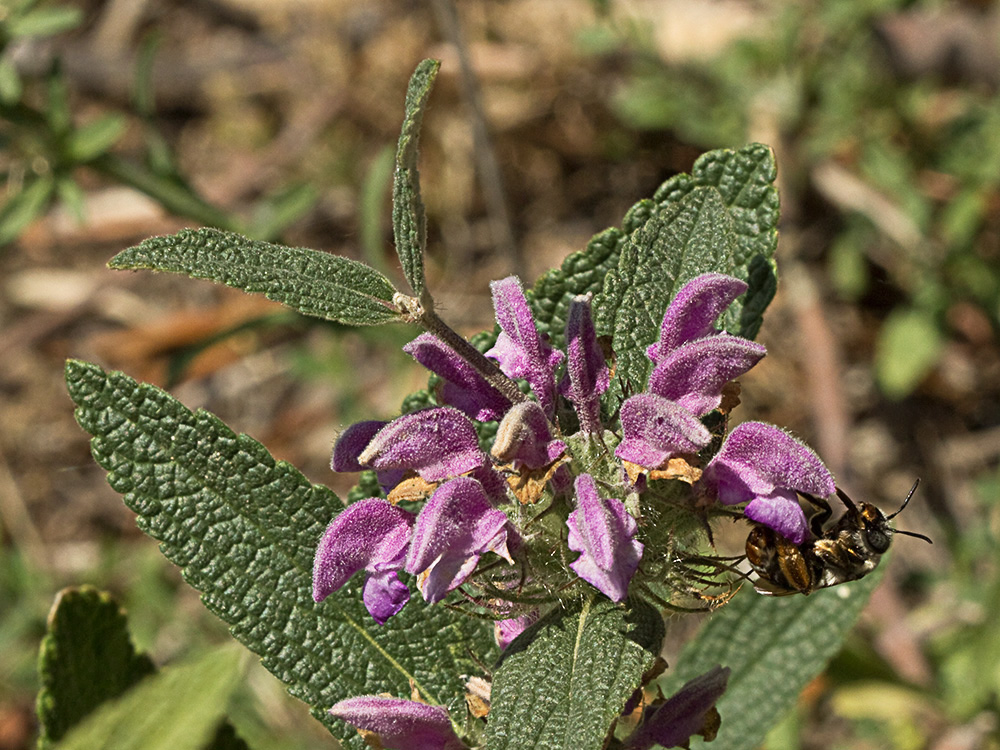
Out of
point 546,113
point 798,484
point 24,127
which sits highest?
point 24,127

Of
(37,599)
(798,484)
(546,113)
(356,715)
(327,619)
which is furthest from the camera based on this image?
(546,113)

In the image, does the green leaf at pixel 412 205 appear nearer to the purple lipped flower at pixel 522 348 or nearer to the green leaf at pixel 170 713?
the purple lipped flower at pixel 522 348

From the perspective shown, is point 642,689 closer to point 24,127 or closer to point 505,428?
point 505,428

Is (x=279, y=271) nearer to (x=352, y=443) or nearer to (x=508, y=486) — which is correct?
(x=352, y=443)

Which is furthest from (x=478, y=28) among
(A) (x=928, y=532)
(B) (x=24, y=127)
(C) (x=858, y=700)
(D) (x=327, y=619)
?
(D) (x=327, y=619)

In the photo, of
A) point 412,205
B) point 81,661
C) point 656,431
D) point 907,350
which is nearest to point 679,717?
point 656,431

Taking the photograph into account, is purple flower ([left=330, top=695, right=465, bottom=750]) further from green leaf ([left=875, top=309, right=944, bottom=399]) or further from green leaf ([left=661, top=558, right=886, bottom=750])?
green leaf ([left=875, top=309, right=944, bottom=399])

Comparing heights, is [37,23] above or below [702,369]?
above
